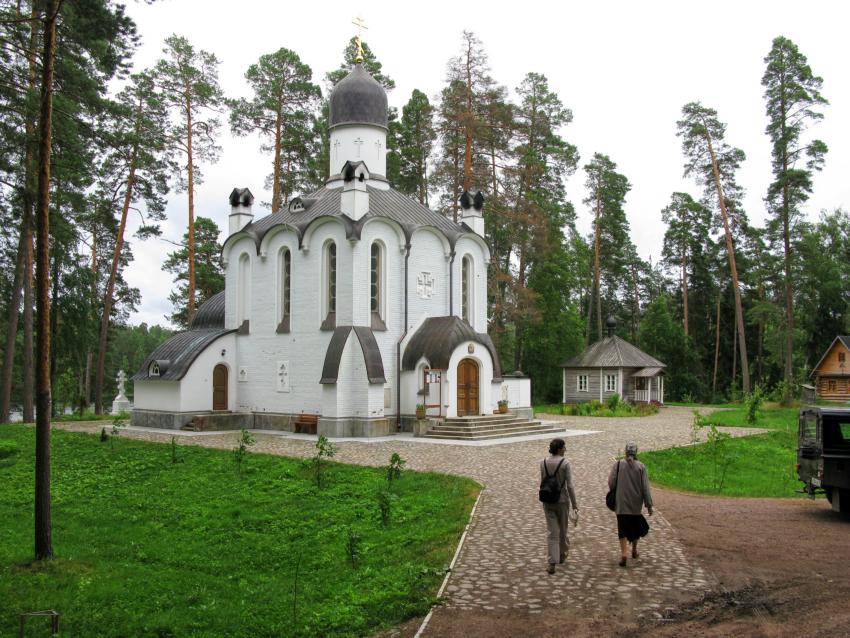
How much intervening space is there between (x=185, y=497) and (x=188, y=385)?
Answer: 12104mm

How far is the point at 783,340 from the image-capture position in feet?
135

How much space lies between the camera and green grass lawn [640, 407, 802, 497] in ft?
42.6

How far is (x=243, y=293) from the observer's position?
83.6 feet

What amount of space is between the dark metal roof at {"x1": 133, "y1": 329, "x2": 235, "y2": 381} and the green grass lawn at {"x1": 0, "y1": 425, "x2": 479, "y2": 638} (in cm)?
875

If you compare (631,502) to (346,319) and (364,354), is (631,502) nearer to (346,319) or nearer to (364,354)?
(364,354)

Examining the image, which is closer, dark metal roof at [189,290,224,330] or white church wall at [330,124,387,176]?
white church wall at [330,124,387,176]

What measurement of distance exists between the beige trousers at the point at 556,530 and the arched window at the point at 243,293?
741 inches

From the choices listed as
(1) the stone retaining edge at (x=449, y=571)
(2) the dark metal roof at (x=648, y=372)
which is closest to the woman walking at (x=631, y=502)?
(1) the stone retaining edge at (x=449, y=571)

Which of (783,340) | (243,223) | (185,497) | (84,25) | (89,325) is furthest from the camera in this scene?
(783,340)

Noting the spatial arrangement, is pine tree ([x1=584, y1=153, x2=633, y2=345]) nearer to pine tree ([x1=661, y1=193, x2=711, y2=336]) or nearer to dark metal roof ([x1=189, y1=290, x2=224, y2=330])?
pine tree ([x1=661, y1=193, x2=711, y2=336])

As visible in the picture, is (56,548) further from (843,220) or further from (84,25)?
(843,220)

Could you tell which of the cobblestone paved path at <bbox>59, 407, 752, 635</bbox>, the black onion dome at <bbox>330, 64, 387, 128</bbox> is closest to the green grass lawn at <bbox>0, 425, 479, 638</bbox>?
the cobblestone paved path at <bbox>59, 407, 752, 635</bbox>

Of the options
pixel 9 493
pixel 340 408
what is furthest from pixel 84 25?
pixel 340 408

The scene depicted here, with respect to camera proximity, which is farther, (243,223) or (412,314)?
(243,223)
